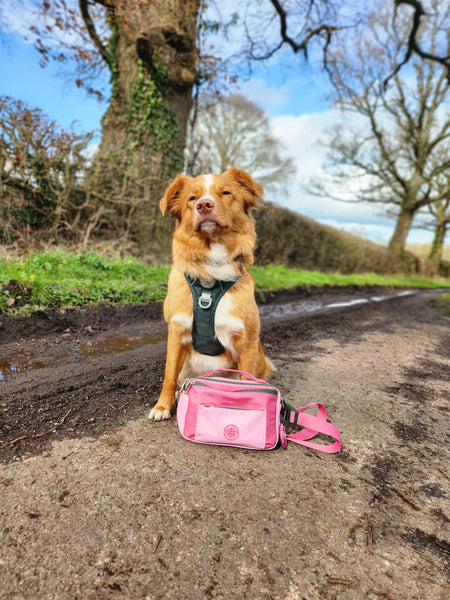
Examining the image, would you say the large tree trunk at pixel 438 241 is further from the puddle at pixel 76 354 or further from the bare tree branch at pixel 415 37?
the puddle at pixel 76 354

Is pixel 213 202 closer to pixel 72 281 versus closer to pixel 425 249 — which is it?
pixel 72 281

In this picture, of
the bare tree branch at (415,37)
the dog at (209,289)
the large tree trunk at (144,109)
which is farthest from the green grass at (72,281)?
the bare tree branch at (415,37)

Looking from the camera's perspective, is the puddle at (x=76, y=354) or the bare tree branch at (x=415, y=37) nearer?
the puddle at (x=76, y=354)

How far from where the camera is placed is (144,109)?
8.20 meters

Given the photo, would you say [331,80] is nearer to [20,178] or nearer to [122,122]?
[122,122]

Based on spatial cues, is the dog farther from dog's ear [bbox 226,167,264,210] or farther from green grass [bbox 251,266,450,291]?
green grass [bbox 251,266,450,291]

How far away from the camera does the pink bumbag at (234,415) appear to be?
2094 mm

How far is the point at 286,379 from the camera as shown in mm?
3352

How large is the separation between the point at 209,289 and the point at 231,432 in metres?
1.01

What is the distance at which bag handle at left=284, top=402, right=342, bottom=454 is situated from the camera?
2203 mm

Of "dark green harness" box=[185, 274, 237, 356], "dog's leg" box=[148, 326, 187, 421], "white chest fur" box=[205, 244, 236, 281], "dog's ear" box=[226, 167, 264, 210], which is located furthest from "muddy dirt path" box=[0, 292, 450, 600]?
"dog's ear" box=[226, 167, 264, 210]

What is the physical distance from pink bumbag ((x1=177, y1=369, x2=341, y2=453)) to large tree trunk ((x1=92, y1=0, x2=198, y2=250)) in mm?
6540

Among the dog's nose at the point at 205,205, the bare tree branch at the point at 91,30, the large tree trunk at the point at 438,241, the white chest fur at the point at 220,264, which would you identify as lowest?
the white chest fur at the point at 220,264

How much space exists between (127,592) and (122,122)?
9.22 m
